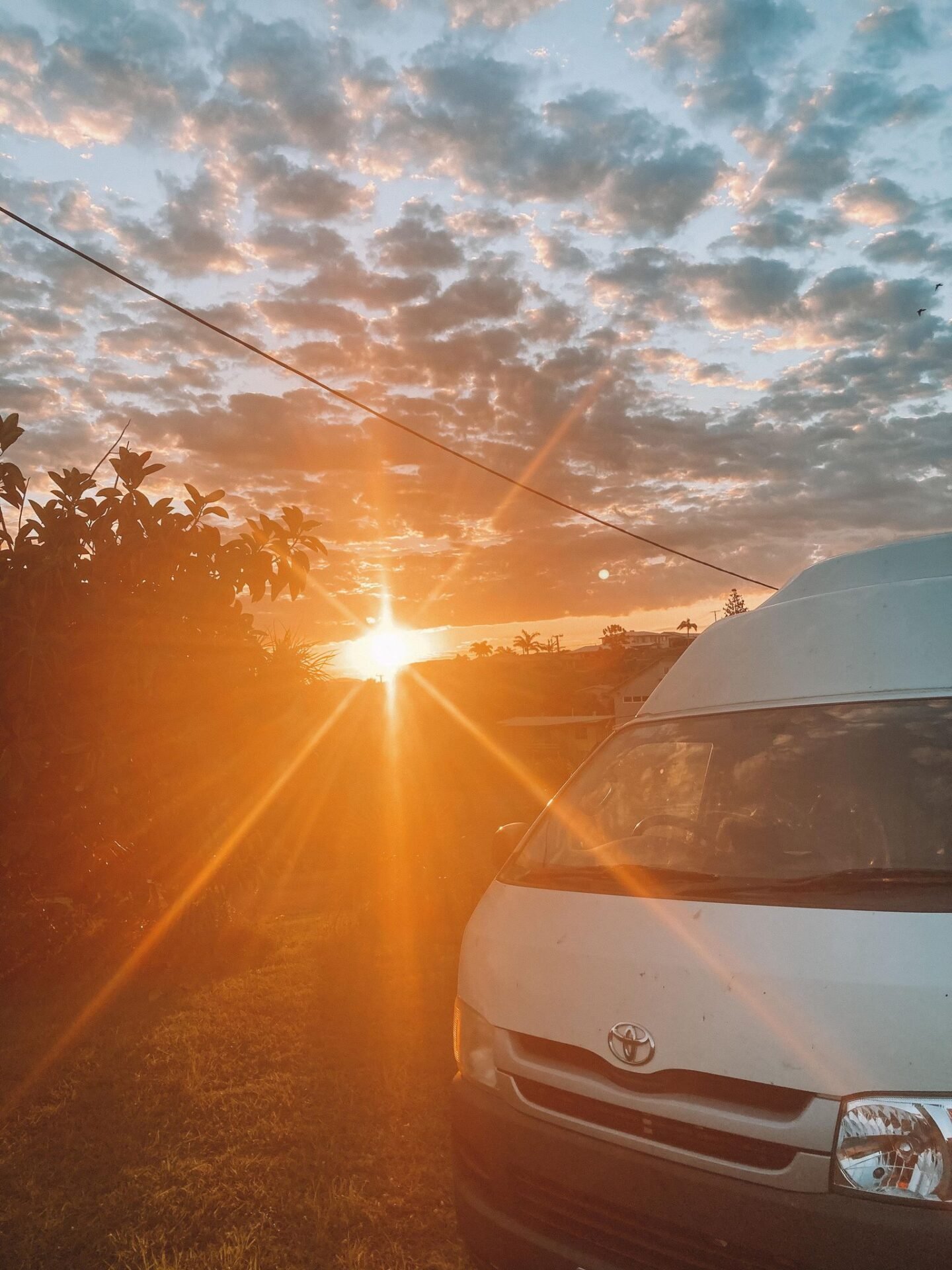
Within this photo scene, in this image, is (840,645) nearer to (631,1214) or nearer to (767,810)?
(767,810)

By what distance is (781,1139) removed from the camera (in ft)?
7.48

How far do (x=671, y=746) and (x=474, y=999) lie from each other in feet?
5.03

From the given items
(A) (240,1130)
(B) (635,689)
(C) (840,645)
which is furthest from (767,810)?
(B) (635,689)

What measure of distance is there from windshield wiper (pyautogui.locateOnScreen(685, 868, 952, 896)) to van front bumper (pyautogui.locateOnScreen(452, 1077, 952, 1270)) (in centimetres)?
81

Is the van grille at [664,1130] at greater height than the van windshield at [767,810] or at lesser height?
lesser

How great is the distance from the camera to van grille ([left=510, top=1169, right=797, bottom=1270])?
2.29 m

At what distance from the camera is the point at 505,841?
420 centimetres

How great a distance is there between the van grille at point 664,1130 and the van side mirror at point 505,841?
1392 millimetres

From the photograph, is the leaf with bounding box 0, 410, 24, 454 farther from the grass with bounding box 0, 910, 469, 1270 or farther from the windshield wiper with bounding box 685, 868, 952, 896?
the windshield wiper with bounding box 685, 868, 952, 896

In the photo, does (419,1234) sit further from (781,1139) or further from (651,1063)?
(781,1139)

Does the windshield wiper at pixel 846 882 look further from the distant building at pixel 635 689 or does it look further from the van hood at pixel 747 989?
the distant building at pixel 635 689

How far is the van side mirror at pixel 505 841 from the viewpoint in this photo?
4.18m

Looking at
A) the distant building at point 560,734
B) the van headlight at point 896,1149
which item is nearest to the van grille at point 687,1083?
the van headlight at point 896,1149

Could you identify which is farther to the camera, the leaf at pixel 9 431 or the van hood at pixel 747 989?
the leaf at pixel 9 431
